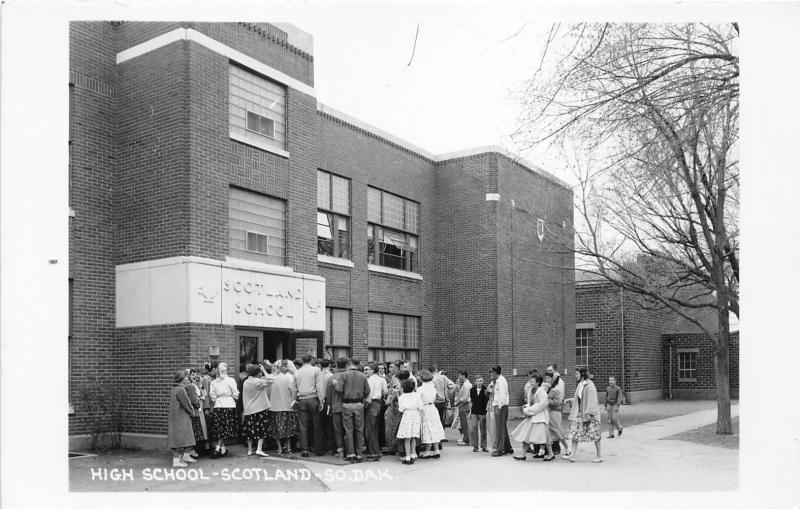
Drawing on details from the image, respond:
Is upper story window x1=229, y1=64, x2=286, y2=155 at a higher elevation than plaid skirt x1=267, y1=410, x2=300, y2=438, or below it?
higher

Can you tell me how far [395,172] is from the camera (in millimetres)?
25031

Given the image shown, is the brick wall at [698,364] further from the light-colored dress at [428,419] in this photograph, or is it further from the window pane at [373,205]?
the light-colored dress at [428,419]

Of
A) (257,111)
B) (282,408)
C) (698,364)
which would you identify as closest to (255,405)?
(282,408)

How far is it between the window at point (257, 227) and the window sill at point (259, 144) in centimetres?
101

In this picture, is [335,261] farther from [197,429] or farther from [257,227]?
[197,429]

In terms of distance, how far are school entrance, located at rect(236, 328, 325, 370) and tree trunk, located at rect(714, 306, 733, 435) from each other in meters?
9.39

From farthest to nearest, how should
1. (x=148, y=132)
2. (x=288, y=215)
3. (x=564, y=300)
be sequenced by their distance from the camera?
1. (x=564, y=300)
2. (x=288, y=215)
3. (x=148, y=132)

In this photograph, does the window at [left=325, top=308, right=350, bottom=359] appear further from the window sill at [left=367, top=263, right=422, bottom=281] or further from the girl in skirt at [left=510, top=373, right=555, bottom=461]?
the girl in skirt at [left=510, top=373, right=555, bottom=461]

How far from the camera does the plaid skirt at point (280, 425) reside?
14750 mm

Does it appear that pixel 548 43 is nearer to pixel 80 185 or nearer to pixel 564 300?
pixel 80 185

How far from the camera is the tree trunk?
18.5 metres

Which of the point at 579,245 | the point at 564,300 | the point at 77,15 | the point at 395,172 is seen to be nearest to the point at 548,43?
the point at 77,15

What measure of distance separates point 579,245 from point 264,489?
12480 mm

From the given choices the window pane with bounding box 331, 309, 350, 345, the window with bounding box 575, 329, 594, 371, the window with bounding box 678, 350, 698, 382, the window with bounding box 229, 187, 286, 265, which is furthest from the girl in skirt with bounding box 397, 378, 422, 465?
the window with bounding box 678, 350, 698, 382
